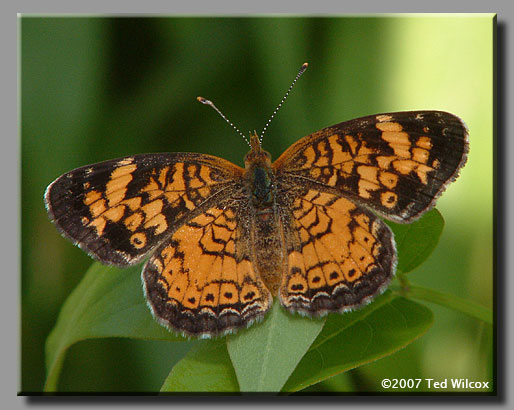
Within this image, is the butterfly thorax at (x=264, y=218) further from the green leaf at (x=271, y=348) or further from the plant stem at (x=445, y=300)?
the plant stem at (x=445, y=300)

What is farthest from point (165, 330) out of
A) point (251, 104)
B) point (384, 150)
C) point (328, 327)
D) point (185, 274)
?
point (251, 104)

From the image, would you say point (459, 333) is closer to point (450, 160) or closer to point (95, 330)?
point (450, 160)

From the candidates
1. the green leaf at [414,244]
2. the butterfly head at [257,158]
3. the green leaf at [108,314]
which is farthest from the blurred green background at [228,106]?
the butterfly head at [257,158]

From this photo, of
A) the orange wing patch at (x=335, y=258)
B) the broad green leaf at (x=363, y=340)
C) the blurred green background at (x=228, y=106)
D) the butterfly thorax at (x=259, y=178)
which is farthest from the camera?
the blurred green background at (x=228, y=106)

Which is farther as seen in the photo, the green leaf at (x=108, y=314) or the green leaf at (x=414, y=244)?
the green leaf at (x=414, y=244)

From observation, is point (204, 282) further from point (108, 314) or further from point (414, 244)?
point (414, 244)

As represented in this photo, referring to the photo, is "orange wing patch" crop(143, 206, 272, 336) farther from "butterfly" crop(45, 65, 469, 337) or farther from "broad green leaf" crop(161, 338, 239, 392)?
"broad green leaf" crop(161, 338, 239, 392)

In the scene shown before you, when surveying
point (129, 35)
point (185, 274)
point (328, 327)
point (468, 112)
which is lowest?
point (328, 327)
